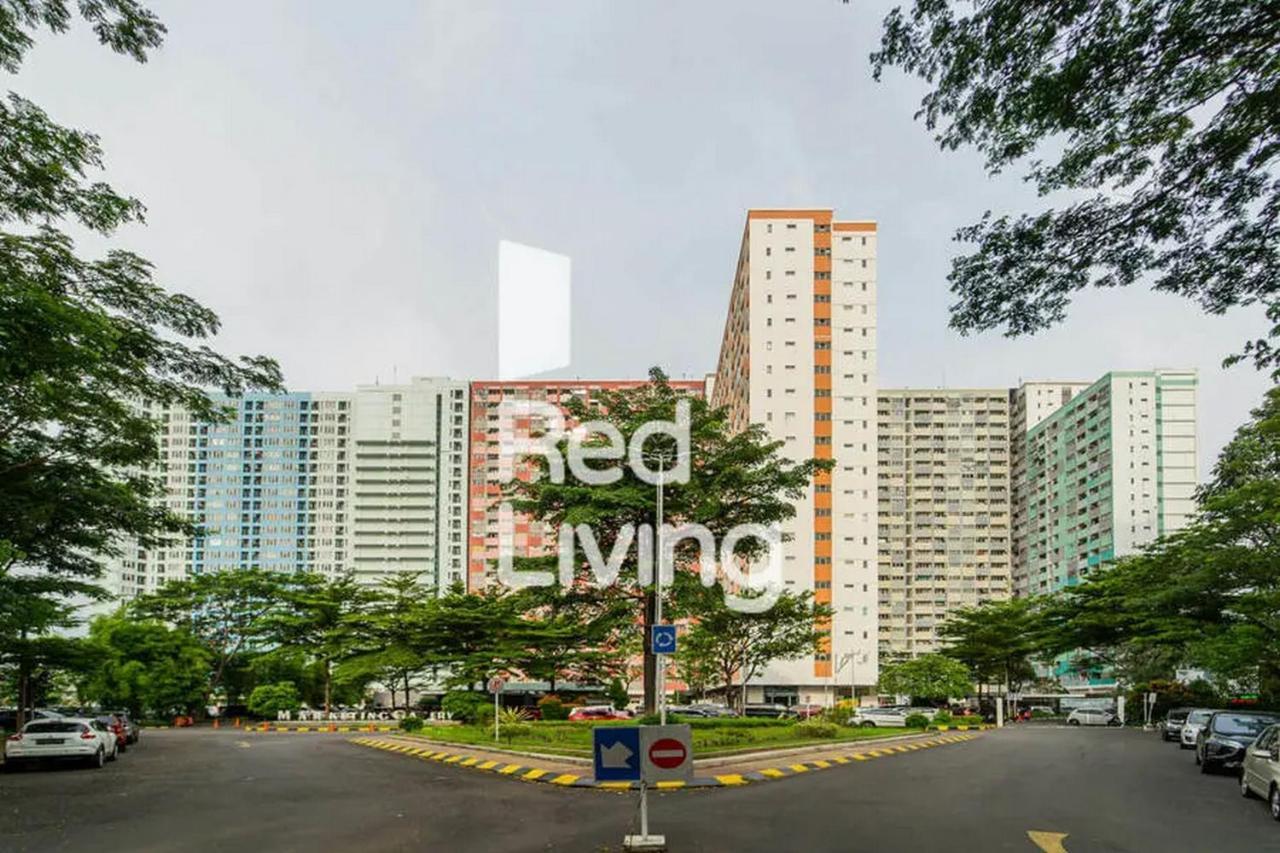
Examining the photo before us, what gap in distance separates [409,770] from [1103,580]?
146 feet

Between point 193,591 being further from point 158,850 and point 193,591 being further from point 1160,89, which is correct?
point 1160,89

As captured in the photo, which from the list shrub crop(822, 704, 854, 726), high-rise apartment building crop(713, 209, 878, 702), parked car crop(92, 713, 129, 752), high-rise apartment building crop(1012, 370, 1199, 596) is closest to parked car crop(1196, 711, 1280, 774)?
shrub crop(822, 704, 854, 726)

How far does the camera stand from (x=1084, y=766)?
833 inches

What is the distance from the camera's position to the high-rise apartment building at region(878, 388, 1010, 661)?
133 meters

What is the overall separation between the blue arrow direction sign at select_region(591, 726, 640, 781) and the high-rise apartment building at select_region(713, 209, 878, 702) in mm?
69404

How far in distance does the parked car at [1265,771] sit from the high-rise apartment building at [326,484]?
121686 millimetres

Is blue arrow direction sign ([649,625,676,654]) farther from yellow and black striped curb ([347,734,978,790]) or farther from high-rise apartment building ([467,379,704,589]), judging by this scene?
high-rise apartment building ([467,379,704,589])

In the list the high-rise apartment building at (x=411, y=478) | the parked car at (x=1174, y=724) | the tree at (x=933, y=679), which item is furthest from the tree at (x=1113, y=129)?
the high-rise apartment building at (x=411, y=478)

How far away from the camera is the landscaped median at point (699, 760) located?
16672 millimetres

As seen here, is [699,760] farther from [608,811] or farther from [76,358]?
[76,358]

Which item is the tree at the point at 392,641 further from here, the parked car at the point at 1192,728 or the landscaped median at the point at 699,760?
the parked car at the point at 1192,728

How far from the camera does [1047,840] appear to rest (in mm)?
10266

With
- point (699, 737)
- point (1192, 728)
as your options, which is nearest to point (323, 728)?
point (699, 737)

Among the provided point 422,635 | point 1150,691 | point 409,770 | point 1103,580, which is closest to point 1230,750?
point 409,770
